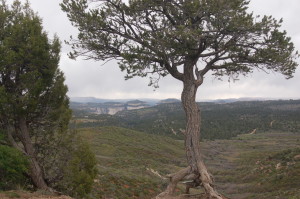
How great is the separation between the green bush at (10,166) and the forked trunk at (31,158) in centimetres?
94

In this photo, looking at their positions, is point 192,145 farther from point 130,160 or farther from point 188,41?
point 130,160

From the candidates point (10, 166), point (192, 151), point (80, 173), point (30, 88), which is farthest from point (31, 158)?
point (192, 151)

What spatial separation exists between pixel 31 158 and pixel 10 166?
5.65 feet

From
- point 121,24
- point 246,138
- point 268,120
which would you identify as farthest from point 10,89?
point 268,120

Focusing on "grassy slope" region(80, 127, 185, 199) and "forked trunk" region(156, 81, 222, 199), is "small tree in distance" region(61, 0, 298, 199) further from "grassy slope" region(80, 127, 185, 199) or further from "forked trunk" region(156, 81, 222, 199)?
"grassy slope" region(80, 127, 185, 199)

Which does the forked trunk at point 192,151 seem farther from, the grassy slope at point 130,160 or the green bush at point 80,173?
the grassy slope at point 130,160

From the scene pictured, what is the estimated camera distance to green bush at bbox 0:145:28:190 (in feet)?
33.3

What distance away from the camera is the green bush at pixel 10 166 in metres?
10.1

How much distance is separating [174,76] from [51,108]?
6.76 m

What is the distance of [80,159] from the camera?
12.0 m

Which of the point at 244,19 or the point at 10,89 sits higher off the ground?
the point at 244,19

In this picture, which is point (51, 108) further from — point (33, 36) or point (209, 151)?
point (209, 151)

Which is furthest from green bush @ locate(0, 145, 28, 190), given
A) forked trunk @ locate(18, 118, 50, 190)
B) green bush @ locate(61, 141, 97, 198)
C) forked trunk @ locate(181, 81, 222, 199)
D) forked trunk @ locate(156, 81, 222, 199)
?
forked trunk @ locate(181, 81, 222, 199)

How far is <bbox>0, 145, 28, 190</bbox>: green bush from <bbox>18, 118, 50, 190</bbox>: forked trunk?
944mm
